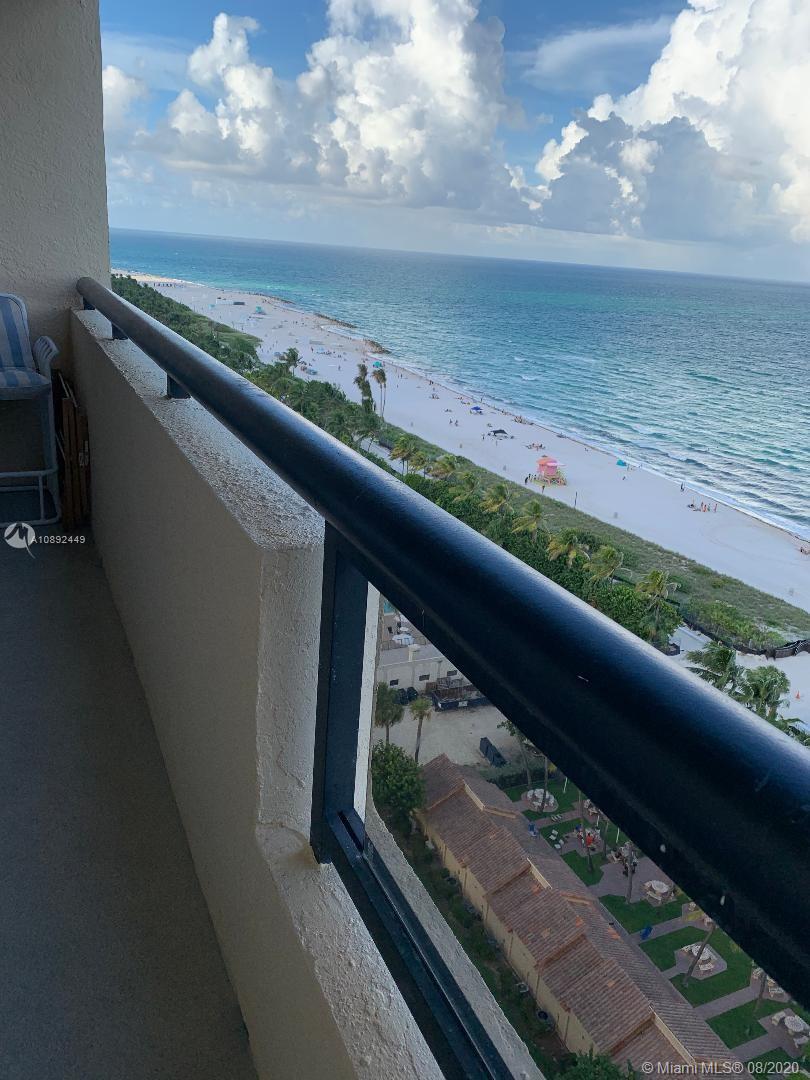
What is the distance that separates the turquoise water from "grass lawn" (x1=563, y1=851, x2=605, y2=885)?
5.40 m

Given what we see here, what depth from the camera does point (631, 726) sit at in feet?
1.13

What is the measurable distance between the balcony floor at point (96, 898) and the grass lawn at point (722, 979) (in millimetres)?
843

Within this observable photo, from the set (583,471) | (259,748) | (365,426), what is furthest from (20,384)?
(583,471)

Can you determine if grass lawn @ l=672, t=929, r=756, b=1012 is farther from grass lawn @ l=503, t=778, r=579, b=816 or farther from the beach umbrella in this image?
the beach umbrella

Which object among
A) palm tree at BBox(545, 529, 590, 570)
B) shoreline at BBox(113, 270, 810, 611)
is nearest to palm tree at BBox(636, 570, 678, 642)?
palm tree at BBox(545, 529, 590, 570)

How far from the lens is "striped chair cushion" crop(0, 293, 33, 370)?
11.1ft

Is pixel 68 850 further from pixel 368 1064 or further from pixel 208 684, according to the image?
pixel 368 1064

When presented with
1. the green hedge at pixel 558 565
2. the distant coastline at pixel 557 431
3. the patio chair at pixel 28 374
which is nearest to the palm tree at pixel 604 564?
the green hedge at pixel 558 565

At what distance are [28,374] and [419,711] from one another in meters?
3.02

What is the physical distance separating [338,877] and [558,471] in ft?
19.3

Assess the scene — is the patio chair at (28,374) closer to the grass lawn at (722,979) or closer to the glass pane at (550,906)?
the glass pane at (550,906)

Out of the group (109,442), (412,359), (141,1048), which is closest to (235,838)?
(141,1048)

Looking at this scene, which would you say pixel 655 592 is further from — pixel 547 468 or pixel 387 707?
pixel 547 468

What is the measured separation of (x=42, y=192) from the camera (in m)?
3.58
